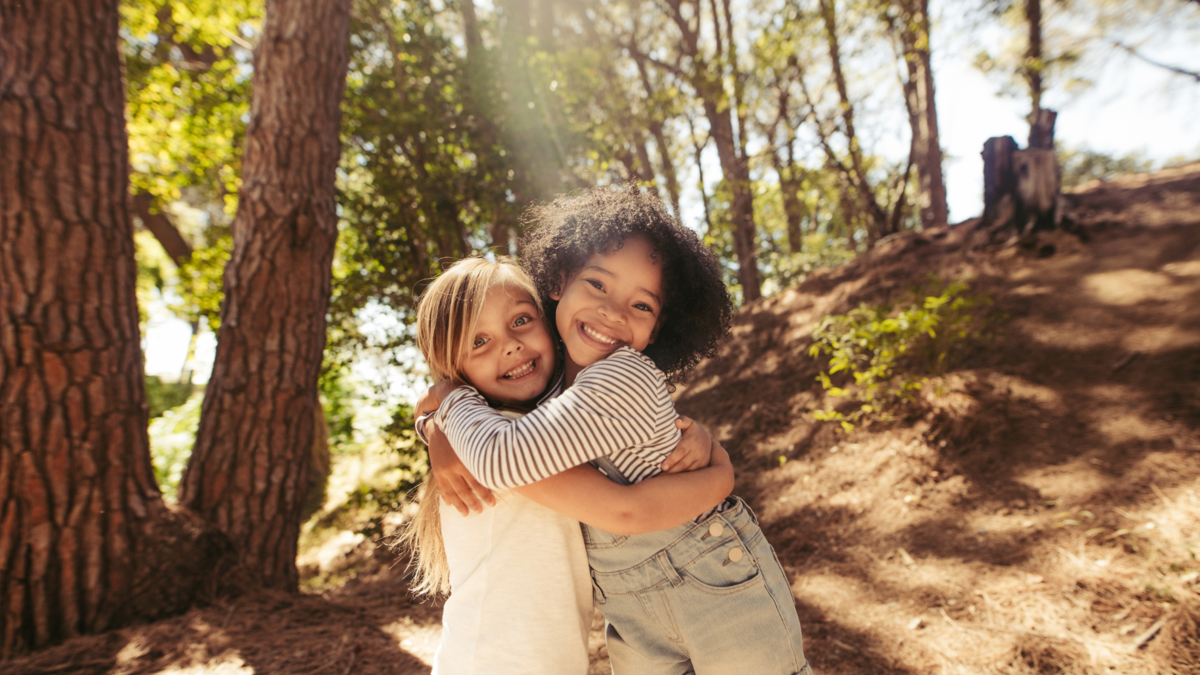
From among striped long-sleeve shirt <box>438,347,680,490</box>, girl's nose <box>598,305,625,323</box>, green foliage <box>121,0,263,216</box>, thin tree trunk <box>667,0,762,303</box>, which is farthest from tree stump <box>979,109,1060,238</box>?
green foliage <box>121,0,263,216</box>

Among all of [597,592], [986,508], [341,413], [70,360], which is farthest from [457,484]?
[341,413]

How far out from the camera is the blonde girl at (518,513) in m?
1.35

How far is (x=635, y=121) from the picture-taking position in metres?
8.08

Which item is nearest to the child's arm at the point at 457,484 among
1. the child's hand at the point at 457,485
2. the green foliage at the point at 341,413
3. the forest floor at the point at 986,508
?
the child's hand at the point at 457,485

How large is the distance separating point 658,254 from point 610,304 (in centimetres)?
25

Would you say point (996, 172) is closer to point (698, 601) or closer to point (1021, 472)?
point (1021, 472)

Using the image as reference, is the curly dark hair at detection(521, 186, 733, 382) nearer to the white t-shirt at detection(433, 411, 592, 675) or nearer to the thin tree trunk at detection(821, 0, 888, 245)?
the white t-shirt at detection(433, 411, 592, 675)

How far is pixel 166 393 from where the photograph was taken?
49.9 ft

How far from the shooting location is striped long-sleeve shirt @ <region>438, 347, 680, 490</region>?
1251 millimetres

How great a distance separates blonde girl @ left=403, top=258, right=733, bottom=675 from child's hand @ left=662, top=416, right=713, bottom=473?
5 centimetres

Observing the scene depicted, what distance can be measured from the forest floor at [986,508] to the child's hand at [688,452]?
1.62 m

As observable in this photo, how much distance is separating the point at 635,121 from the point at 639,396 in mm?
7383

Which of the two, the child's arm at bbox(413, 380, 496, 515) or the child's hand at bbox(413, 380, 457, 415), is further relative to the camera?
the child's hand at bbox(413, 380, 457, 415)

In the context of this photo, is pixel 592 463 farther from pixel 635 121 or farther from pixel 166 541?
pixel 635 121
